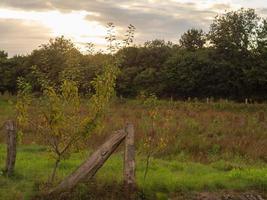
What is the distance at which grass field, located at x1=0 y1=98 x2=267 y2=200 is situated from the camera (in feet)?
37.6

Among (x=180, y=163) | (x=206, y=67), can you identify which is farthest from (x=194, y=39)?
(x=180, y=163)

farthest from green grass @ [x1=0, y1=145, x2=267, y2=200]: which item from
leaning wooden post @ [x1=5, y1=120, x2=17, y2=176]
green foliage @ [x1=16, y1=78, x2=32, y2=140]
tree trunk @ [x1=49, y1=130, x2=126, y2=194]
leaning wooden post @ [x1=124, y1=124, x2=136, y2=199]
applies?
green foliage @ [x1=16, y1=78, x2=32, y2=140]

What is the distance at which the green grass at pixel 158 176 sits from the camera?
11375 millimetres

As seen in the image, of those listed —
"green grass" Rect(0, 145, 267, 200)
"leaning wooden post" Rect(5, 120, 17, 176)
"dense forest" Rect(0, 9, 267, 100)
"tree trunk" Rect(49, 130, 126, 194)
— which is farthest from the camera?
"dense forest" Rect(0, 9, 267, 100)

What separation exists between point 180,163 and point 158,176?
2.81 meters

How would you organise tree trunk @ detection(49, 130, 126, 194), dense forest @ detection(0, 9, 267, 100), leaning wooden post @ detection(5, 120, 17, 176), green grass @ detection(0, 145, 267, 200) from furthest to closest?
dense forest @ detection(0, 9, 267, 100) → leaning wooden post @ detection(5, 120, 17, 176) → green grass @ detection(0, 145, 267, 200) → tree trunk @ detection(49, 130, 126, 194)

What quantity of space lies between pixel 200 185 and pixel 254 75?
1945 inches

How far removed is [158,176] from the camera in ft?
40.9

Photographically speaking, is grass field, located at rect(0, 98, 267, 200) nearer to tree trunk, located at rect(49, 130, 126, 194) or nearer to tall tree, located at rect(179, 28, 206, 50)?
tree trunk, located at rect(49, 130, 126, 194)

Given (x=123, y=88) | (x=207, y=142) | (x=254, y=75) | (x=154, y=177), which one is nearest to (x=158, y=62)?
(x=123, y=88)

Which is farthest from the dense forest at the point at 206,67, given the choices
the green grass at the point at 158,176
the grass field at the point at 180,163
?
the green grass at the point at 158,176

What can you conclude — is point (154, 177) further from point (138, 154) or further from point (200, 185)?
point (138, 154)

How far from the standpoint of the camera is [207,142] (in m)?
19.3

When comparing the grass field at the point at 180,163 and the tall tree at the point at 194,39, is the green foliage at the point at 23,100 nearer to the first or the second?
the grass field at the point at 180,163
